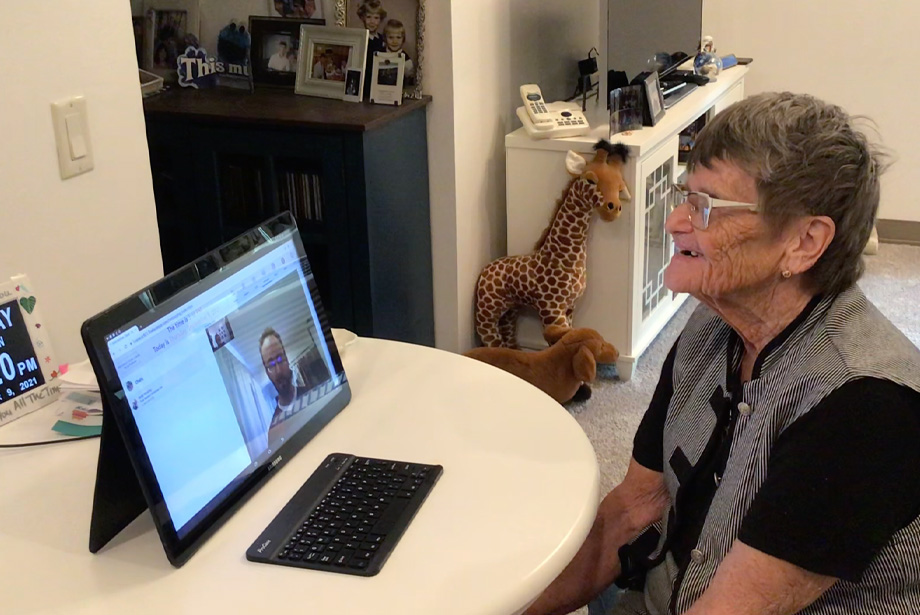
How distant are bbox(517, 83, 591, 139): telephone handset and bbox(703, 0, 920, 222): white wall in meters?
1.58

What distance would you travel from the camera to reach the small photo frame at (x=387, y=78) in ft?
8.47

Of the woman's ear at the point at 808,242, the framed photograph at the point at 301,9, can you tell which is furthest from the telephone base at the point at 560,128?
the woman's ear at the point at 808,242

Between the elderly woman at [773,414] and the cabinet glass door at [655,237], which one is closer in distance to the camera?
the elderly woman at [773,414]

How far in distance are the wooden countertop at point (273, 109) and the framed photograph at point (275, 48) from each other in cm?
4

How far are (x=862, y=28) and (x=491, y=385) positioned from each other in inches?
127

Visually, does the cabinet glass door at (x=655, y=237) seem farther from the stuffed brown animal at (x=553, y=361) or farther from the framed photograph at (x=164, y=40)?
the framed photograph at (x=164, y=40)

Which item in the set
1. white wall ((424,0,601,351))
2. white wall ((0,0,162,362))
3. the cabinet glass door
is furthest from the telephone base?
white wall ((0,0,162,362))

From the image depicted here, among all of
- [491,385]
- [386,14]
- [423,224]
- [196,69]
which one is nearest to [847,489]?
[491,385]

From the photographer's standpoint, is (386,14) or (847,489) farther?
(386,14)

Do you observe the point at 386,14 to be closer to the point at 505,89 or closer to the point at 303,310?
the point at 505,89

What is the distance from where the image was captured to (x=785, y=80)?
13.5 feet

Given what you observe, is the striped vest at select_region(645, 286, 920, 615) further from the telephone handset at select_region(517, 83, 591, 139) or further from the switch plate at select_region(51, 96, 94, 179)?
the telephone handset at select_region(517, 83, 591, 139)

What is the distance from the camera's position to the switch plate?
152 centimetres

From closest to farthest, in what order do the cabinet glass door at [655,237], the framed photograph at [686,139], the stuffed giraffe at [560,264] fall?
1. the stuffed giraffe at [560,264]
2. the cabinet glass door at [655,237]
3. the framed photograph at [686,139]
